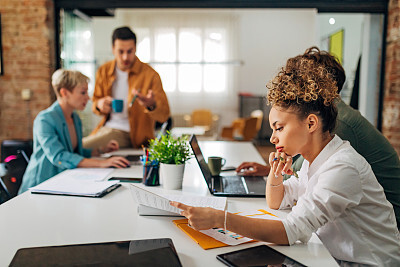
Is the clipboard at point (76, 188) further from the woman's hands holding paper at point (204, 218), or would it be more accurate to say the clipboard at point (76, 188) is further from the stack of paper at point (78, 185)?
the woman's hands holding paper at point (204, 218)

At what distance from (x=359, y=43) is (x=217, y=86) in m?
4.86

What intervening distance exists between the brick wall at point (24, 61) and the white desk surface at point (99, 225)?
2.63 meters

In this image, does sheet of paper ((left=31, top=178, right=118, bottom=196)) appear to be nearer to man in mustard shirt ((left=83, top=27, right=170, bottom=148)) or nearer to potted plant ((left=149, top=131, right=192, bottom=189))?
potted plant ((left=149, top=131, right=192, bottom=189))

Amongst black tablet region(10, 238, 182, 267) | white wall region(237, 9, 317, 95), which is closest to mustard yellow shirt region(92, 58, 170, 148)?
black tablet region(10, 238, 182, 267)

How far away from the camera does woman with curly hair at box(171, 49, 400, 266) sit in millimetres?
1091

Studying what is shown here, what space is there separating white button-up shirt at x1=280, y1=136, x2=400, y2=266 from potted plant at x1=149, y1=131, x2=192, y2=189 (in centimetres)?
61

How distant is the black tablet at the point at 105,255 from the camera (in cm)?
93

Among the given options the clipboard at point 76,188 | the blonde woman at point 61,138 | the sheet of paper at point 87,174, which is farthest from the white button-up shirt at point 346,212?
the blonde woman at point 61,138

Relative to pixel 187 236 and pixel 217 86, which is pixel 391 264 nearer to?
pixel 187 236

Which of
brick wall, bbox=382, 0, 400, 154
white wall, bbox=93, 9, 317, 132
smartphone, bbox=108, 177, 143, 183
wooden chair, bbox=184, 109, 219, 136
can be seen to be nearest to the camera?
smartphone, bbox=108, 177, 143, 183

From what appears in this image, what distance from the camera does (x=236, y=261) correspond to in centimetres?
97

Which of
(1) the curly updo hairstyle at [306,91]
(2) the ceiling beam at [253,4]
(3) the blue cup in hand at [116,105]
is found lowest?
(3) the blue cup in hand at [116,105]

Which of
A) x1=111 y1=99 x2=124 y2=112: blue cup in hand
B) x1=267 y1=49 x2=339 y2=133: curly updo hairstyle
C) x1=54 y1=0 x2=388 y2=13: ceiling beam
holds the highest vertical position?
x1=54 y1=0 x2=388 y2=13: ceiling beam

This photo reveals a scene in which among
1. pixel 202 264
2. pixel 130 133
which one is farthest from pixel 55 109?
pixel 202 264
